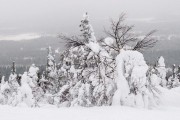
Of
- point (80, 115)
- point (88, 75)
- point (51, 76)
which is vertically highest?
point (51, 76)

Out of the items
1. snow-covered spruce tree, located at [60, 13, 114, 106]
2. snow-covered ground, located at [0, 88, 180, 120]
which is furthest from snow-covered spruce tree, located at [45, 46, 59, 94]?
snow-covered ground, located at [0, 88, 180, 120]

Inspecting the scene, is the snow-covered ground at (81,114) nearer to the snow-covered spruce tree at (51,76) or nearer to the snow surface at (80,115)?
the snow surface at (80,115)

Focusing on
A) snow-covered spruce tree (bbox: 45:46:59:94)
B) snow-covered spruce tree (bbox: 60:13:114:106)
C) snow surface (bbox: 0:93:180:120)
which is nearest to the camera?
snow surface (bbox: 0:93:180:120)

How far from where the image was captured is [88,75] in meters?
16.3

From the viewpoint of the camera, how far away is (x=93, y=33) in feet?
68.1

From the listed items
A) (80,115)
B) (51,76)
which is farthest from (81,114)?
(51,76)

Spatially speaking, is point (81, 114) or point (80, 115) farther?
point (81, 114)

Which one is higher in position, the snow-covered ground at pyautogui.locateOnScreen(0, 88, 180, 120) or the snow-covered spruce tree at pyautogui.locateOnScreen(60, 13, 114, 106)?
the snow-covered spruce tree at pyautogui.locateOnScreen(60, 13, 114, 106)

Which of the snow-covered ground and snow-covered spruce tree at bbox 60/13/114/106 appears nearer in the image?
the snow-covered ground

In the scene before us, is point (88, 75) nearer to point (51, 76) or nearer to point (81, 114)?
point (81, 114)

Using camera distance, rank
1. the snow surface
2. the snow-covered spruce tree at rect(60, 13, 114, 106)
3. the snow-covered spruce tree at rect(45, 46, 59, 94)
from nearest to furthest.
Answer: the snow surface
the snow-covered spruce tree at rect(60, 13, 114, 106)
the snow-covered spruce tree at rect(45, 46, 59, 94)

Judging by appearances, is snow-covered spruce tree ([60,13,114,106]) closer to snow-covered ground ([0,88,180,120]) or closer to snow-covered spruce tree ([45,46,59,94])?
snow-covered ground ([0,88,180,120])

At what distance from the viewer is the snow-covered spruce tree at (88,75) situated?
15193 mm

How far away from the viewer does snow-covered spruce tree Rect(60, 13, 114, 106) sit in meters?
15.2
